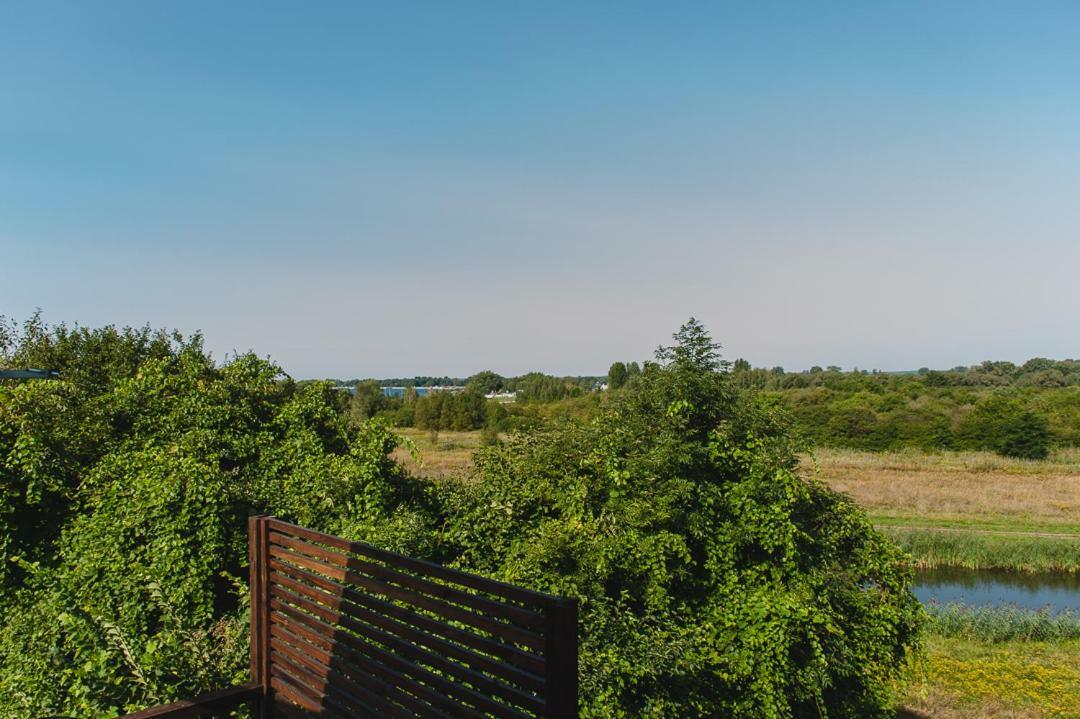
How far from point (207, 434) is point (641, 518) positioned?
4233 mm

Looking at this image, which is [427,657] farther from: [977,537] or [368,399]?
[368,399]

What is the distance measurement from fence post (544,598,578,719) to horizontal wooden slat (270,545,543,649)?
2.0 inches

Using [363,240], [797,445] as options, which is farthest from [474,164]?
[797,445]

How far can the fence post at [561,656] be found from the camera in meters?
1.77

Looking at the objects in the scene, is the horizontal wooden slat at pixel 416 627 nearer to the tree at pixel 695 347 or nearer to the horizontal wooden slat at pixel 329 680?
the horizontal wooden slat at pixel 329 680

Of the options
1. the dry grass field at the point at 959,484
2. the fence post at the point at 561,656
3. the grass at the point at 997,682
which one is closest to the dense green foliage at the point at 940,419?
the dry grass field at the point at 959,484

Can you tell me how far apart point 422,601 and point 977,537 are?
67.4ft

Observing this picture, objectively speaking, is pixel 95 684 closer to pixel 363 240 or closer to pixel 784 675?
pixel 784 675

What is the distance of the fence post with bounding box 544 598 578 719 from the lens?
177 cm

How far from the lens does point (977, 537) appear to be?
18.3 metres

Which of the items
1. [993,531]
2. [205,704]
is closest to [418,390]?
[993,531]

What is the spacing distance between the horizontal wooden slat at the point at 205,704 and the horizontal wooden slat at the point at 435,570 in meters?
0.72

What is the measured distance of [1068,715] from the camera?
823 centimetres

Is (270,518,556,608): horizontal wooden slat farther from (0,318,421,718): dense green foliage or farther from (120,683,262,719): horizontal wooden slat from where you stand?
(0,318,421,718): dense green foliage
